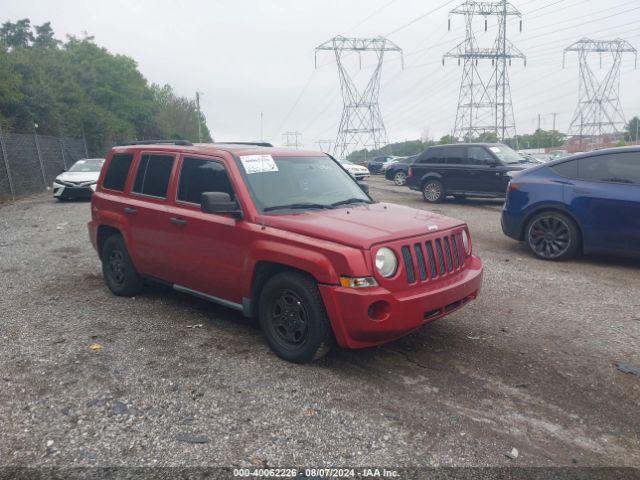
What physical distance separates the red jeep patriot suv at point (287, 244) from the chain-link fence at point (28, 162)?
15.0m

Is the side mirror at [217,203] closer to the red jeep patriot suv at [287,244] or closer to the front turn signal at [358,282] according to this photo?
the red jeep patriot suv at [287,244]

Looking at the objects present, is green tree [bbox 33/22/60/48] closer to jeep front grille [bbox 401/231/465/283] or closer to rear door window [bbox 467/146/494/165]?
rear door window [bbox 467/146/494/165]

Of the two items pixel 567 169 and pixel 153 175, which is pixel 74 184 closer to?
pixel 153 175

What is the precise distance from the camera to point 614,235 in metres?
7.18

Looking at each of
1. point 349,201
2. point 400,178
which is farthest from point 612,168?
point 400,178

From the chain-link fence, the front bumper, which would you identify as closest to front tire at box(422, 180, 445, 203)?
the front bumper

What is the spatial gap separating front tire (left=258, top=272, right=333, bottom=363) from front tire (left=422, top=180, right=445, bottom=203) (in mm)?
12275

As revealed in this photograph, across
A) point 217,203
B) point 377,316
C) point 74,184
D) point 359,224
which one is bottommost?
point 377,316

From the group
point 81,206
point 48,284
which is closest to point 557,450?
point 48,284

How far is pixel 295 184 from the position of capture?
16.6 feet

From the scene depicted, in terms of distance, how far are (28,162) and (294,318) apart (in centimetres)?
2049

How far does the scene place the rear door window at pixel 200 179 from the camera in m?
4.90

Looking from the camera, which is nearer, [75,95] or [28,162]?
[28,162]

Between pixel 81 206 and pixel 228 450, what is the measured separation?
1498 centimetres
